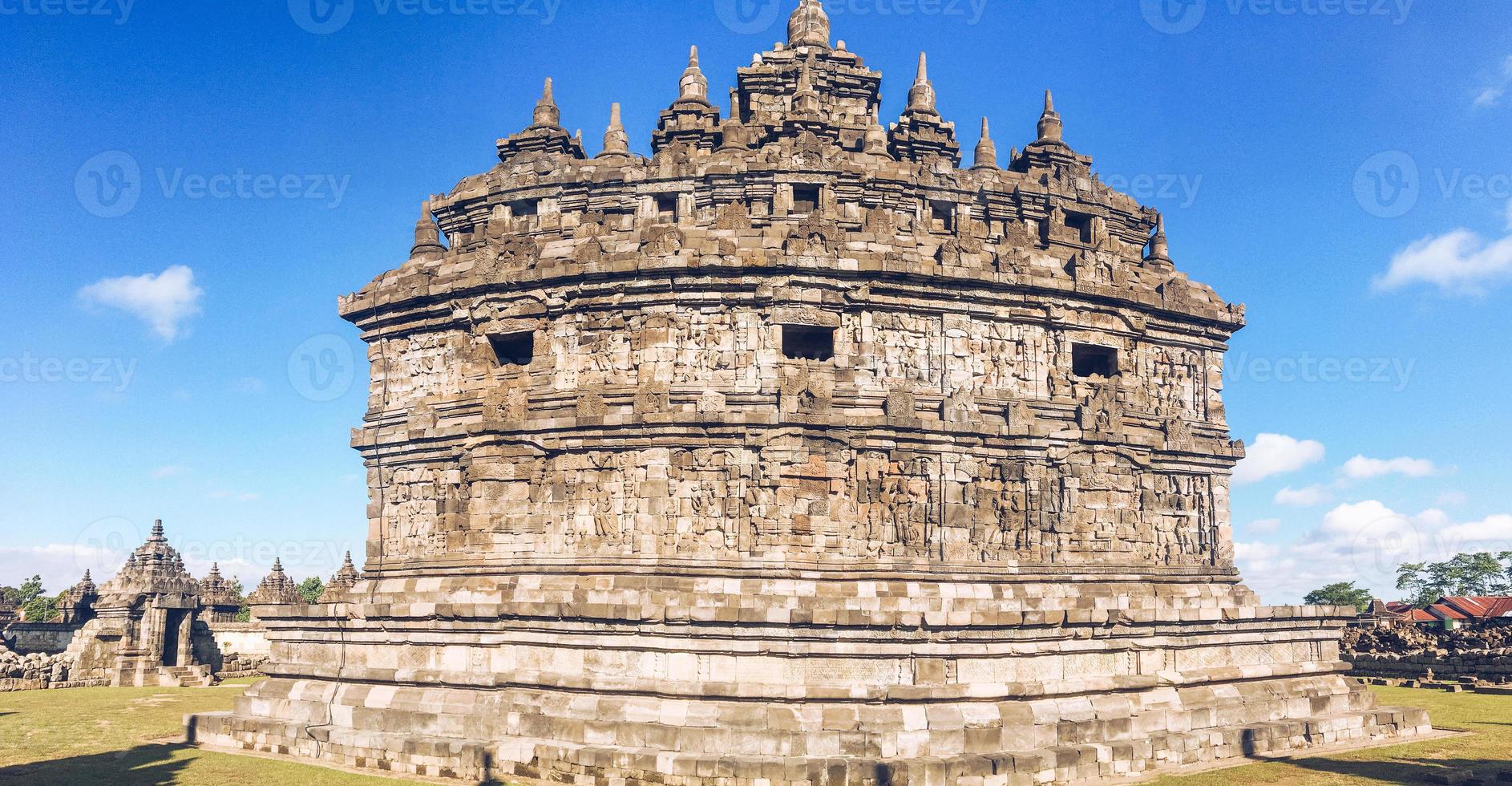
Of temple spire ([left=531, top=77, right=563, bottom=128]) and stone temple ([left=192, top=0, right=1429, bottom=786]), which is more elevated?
temple spire ([left=531, top=77, right=563, bottom=128])

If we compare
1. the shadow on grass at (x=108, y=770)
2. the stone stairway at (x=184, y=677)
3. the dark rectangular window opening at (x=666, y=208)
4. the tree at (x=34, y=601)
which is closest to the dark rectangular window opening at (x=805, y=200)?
the dark rectangular window opening at (x=666, y=208)

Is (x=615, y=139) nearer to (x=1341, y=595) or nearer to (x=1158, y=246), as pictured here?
(x=1158, y=246)

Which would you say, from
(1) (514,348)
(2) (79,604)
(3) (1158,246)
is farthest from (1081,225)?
(2) (79,604)

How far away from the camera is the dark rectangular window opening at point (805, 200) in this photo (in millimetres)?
21453

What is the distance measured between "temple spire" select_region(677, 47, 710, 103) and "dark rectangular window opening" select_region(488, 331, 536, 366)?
709cm

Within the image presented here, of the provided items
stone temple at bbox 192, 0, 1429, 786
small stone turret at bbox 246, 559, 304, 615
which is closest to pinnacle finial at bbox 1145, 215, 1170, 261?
stone temple at bbox 192, 0, 1429, 786

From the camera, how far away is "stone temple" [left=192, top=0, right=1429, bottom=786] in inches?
648

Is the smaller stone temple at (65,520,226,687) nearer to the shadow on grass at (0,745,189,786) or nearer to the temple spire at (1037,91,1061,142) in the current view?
the shadow on grass at (0,745,189,786)

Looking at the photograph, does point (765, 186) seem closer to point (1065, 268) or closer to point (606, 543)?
point (1065, 268)

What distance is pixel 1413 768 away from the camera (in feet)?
55.5

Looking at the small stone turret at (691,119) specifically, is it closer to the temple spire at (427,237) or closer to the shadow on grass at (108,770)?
the temple spire at (427,237)

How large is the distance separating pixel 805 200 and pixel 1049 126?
6.71 meters

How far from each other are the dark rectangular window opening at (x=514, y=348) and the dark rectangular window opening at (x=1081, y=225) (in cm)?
1258

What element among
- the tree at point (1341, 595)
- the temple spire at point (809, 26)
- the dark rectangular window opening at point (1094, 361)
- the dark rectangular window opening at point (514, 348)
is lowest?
the tree at point (1341, 595)
